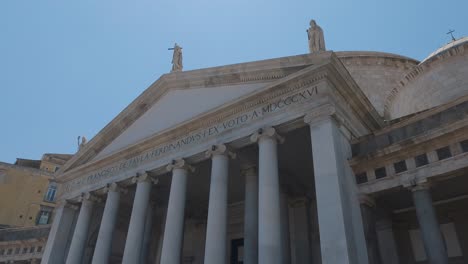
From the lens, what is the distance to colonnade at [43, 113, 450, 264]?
8.72 meters

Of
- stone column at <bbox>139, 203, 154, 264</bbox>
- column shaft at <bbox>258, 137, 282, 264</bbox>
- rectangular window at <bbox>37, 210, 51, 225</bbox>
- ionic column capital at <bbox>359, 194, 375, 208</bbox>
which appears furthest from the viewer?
rectangular window at <bbox>37, 210, 51, 225</bbox>

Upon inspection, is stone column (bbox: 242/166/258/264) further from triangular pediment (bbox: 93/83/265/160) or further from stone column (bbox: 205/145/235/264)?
triangular pediment (bbox: 93/83/265/160)

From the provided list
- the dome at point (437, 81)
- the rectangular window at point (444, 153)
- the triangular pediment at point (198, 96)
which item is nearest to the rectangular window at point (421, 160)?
the rectangular window at point (444, 153)

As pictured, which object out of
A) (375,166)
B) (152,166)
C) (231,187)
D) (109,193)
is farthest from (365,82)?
(109,193)

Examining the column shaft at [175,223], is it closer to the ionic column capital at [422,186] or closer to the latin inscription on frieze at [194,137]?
the latin inscription on frieze at [194,137]

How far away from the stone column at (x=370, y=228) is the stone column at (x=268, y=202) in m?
2.24

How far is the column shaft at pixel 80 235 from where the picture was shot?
1435cm

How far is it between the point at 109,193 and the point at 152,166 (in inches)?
91.9

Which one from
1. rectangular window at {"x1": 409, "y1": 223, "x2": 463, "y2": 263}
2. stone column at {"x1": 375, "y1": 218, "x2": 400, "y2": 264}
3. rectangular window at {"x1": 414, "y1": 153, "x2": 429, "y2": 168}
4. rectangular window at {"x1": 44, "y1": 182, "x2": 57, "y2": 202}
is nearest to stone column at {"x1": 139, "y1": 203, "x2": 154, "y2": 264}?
stone column at {"x1": 375, "y1": 218, "x2": 400, "y2": 264}

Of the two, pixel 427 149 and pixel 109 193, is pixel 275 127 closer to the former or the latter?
pixel 427 149

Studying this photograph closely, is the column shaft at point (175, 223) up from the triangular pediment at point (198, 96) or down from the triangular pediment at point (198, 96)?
down

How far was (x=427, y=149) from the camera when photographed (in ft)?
31.2

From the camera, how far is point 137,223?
13.1 metres

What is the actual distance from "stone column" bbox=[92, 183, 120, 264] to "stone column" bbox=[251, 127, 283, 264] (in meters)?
6.58
